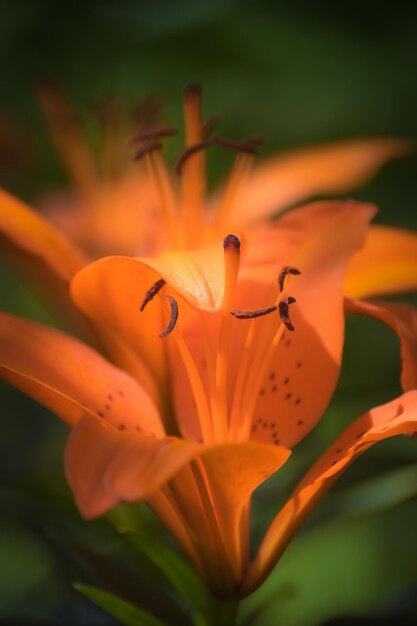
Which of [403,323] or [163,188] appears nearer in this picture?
[403,323]

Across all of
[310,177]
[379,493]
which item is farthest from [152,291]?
[310,177]

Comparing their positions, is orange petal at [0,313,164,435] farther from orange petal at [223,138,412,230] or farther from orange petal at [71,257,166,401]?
orange petal at [223,138,412,230]

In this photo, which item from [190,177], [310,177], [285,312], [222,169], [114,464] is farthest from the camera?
[222,169]

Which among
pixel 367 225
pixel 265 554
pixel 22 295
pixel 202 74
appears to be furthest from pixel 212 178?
pixel 265 554

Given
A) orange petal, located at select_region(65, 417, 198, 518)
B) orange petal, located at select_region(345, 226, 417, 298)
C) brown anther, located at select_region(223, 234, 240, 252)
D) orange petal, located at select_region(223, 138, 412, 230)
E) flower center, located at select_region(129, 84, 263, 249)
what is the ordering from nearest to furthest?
1. orange petal, located at select_region(65, 417, 198, 518)
2. brown anther, located at select_region(223, 234, 240, 252)
3. orange petal, located at select_region(345, 226, 417, 298)
4. flower center, located at select_region(129, 84, 263, 249)
5. orange petal, located at select_region(223, 138, 412, 230)

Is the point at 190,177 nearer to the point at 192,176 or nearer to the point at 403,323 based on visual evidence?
the point at 192,176

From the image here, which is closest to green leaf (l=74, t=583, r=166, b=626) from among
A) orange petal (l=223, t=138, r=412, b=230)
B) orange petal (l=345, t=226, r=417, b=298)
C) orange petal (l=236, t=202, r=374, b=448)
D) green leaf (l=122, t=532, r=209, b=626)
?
green leaf (l=122, t=532, r=209, b=626)

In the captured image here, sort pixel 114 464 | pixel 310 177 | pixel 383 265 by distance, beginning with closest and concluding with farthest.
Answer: pixel 114 464 < pixel 383 265 < pixel 310 177
